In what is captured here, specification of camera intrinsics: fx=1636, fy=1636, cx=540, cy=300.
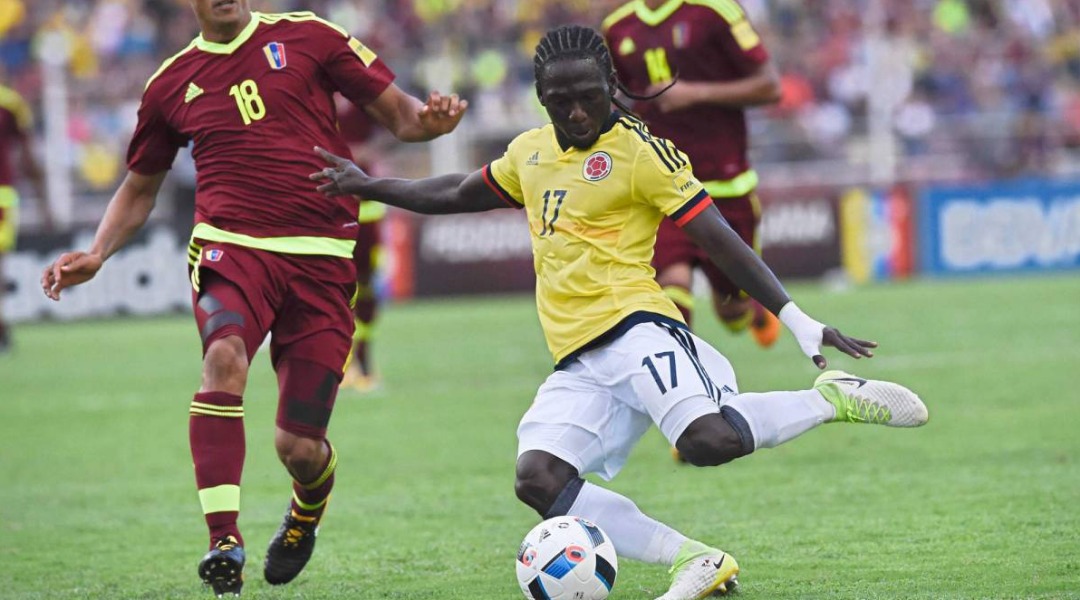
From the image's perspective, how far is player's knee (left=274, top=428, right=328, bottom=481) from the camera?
6.22 meters

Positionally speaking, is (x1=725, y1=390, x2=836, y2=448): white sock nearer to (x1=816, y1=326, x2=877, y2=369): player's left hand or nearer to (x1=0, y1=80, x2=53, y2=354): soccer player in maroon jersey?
(x1=816, y1=326, x2=877, y2=369): player's left hand

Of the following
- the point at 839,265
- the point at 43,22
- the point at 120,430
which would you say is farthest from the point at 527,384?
the point at 43,22

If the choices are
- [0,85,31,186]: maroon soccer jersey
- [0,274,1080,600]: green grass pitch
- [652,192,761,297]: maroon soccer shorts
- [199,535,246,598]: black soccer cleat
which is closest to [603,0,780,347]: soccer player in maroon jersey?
[652,192,761,297]: maroon soccer shorts

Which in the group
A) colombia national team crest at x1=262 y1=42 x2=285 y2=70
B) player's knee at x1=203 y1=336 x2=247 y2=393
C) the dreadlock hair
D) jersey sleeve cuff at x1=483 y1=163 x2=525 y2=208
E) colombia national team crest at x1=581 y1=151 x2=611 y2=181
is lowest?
player's knee at x1=203 y1=336 x2=247 y2=393

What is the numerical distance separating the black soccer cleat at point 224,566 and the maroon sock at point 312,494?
2.25 feet

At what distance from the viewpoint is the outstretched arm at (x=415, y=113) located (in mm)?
6504

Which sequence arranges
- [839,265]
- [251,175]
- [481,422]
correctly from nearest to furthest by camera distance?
[251,175] < [481,422] < [839,265]

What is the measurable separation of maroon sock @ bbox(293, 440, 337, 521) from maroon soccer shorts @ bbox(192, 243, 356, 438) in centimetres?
21

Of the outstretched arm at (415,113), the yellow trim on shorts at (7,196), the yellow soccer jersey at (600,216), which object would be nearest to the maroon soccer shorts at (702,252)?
the outstretched arm at (415,113)

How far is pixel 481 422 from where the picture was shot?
1124 centimetres

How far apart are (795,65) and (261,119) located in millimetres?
21752

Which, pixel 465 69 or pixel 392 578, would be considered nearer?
pixel 392 578

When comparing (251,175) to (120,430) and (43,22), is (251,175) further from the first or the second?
(43,22)

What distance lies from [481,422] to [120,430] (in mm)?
2595
